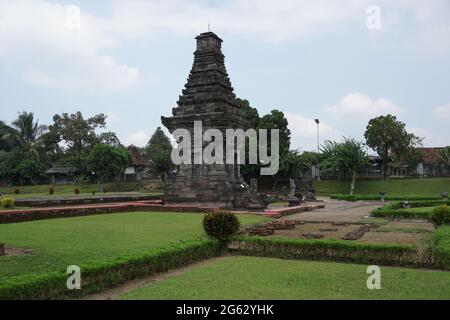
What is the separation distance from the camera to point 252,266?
383 inches

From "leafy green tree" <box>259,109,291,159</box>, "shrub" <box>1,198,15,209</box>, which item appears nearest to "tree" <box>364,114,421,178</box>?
"leafy green tree" <box>259,109,291,159</box>

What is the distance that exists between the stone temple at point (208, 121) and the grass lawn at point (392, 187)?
26.6m

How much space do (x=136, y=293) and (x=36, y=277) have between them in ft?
5.46

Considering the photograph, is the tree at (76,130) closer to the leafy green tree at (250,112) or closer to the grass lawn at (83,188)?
the grass lawn at (83,188)

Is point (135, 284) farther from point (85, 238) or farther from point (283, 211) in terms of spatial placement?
point (283, 211)

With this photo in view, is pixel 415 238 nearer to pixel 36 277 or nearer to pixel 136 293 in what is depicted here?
pixel 136 293

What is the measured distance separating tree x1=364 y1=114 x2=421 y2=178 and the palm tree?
147ft

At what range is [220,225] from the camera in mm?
11875

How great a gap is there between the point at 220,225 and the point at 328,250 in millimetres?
2981

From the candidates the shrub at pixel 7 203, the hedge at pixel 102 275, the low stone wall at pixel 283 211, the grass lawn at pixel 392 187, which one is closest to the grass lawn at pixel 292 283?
the hedge at pixel 102 275

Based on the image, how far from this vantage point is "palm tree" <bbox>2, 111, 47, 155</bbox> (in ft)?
194

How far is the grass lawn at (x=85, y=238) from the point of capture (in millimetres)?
8984

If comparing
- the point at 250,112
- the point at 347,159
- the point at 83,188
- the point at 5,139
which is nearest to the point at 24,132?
the point at 5,139

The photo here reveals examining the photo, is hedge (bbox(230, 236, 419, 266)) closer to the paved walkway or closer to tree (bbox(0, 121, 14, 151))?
the paved walkway
